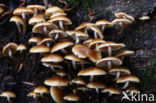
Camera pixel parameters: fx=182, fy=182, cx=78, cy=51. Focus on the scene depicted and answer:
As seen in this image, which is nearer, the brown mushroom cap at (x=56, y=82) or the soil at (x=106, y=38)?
the brown mushroom cap at (x=56, y=82)

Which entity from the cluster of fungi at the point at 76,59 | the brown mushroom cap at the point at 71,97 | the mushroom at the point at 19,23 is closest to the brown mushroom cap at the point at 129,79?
the cluster of fungi at the point at 76,59

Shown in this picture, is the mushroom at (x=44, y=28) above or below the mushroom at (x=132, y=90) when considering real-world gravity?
above

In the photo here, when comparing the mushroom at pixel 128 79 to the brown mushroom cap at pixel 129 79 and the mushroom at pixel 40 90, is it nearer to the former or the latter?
the brown mushroom cap at pixel 129 79

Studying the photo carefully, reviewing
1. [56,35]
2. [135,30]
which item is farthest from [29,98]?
[135,30]

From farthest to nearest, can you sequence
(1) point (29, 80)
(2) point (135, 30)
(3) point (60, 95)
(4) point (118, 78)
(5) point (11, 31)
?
(5) point (11, 31) → (1) point (29, 80) → (2) point (135, 30) → (3) point (60, 95) → (4) point (118, 78)

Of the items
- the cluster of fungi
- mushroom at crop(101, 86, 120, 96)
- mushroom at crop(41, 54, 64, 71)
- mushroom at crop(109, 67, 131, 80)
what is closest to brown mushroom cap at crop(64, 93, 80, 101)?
the cluster of fungi

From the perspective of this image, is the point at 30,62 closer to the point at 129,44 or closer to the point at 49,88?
the point at 49,88

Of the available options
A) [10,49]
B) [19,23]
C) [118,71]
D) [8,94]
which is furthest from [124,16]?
[8,94]

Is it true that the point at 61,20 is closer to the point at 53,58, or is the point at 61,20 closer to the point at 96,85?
the point at 53,58
